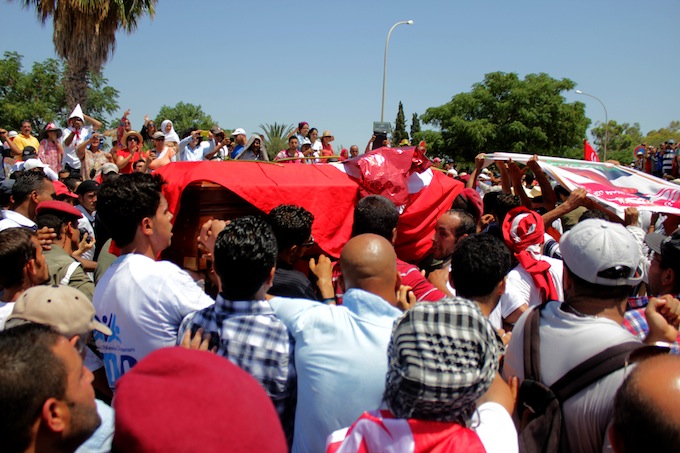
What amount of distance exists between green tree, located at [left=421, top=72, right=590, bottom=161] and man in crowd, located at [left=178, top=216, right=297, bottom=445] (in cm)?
3112

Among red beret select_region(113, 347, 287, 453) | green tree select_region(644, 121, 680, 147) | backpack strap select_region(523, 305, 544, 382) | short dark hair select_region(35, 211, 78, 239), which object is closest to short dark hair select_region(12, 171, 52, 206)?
short dark hair select_region(35, 211, 78, 239)

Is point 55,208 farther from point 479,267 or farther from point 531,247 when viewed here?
point 531,247

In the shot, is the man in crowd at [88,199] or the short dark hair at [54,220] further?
the man in crowd at [88,199]

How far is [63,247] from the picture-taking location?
11.6ft

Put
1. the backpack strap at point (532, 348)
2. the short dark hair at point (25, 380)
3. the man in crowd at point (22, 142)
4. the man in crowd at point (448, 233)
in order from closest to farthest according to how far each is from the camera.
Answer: the short dark hair at point (25, 380) < the backpack strap at point (532, 348) < the man in crowd at point (448, 233) < the man in crowd at point (22, 142)

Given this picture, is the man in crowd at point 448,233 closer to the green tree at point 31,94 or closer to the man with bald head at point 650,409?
the man with bald head at point 650,409

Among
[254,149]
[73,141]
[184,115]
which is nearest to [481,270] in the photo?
[254,149]

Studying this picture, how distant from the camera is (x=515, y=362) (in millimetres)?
1813

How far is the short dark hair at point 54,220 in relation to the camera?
3406mm

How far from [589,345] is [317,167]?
2532 millimetres

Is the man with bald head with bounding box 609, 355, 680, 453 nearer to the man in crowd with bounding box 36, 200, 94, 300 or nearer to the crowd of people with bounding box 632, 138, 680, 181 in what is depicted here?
the man in crowd with bounding box 36, 200, 94, 300

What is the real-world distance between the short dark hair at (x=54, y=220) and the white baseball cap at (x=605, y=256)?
10.2 ft

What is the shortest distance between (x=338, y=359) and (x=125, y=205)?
1.21 meters

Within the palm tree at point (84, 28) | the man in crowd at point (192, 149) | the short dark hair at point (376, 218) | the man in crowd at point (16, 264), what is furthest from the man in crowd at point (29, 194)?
the palm tree at point (84, 28)
